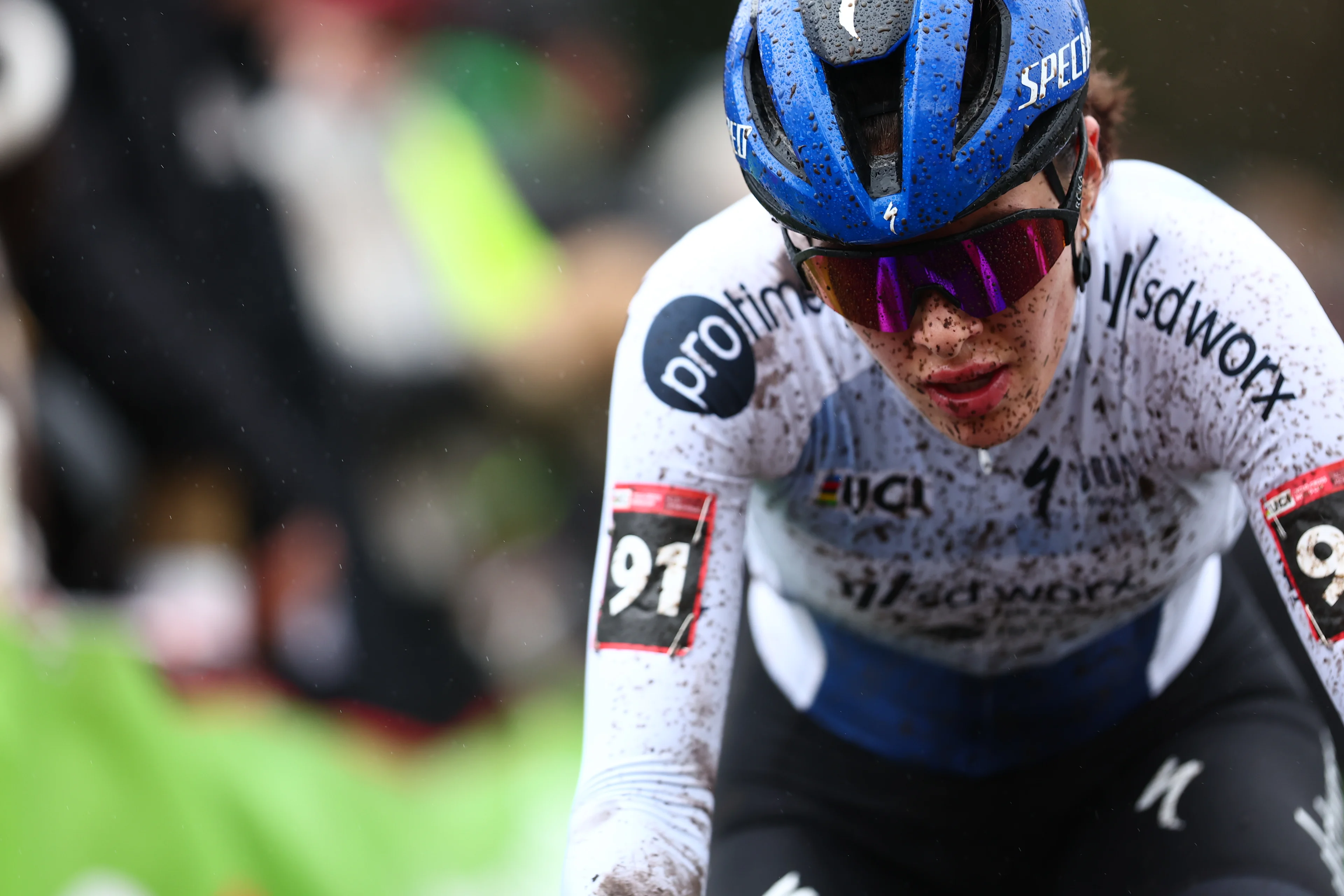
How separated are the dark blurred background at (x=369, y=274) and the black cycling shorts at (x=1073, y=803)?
219 centimetres

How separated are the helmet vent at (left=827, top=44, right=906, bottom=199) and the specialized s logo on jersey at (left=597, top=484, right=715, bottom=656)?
0.58 meters

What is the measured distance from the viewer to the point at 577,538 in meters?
5.29

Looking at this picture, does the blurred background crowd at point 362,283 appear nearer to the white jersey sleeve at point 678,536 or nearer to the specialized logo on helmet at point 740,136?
the white jersey sleeve at point 678,536

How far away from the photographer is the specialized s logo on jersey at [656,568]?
2246 millimetres

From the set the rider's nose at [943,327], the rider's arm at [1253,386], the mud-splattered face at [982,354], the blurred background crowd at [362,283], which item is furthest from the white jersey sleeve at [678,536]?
the blurred background crowd at [362,283]

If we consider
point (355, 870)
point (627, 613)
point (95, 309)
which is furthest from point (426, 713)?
point (627, 613)

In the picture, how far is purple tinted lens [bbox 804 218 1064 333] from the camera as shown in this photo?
2021mm

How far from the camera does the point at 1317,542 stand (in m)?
2.07

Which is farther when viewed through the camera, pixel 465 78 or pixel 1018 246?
pixel 465 78

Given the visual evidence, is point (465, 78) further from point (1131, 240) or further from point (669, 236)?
point (1131, 240)

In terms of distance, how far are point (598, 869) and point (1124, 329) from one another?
1.20 m

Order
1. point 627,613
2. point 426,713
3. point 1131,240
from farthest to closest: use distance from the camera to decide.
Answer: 1. point 426,713
2. point 1131,240
3. point 627,613

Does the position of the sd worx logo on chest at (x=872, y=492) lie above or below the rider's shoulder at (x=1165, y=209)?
below

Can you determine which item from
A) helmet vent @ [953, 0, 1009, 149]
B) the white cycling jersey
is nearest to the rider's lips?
the white cycling jersey
